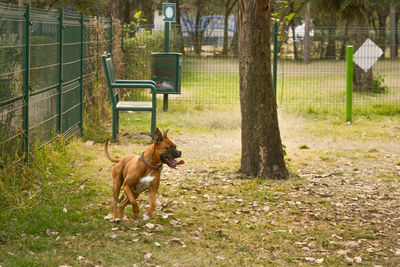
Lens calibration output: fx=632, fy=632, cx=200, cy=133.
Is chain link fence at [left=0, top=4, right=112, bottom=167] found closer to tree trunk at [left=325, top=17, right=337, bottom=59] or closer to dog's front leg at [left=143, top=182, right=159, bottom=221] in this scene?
dog's front leg at [left=143, top=182, right=159, bottom=221]

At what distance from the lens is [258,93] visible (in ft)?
26.9

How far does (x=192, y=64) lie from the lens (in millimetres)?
16625

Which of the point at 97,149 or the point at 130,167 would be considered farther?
the point at 97,149

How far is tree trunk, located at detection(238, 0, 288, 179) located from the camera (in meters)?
8.15

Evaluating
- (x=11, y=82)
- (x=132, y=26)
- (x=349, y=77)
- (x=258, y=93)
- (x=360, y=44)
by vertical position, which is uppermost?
(x=132, y=26)

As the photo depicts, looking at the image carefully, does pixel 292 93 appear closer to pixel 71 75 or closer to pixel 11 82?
pixel 71 75

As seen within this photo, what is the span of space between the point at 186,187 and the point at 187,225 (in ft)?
5.23

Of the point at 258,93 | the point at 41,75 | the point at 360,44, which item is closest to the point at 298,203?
the point at 258,93

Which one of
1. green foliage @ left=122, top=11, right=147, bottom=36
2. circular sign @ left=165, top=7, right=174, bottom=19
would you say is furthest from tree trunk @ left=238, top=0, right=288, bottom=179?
green foliage @ left=122, top=11, right=147, bottom=36

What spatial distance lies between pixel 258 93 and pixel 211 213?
7.02 ft

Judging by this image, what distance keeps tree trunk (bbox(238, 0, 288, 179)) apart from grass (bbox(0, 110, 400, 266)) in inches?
13.0

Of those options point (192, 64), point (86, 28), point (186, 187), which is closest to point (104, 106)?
point (86, 28)

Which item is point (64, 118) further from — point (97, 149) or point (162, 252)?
point (162, 252)

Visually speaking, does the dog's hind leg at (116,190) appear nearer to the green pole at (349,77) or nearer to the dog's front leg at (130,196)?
the dog's front leg at (130,196)
